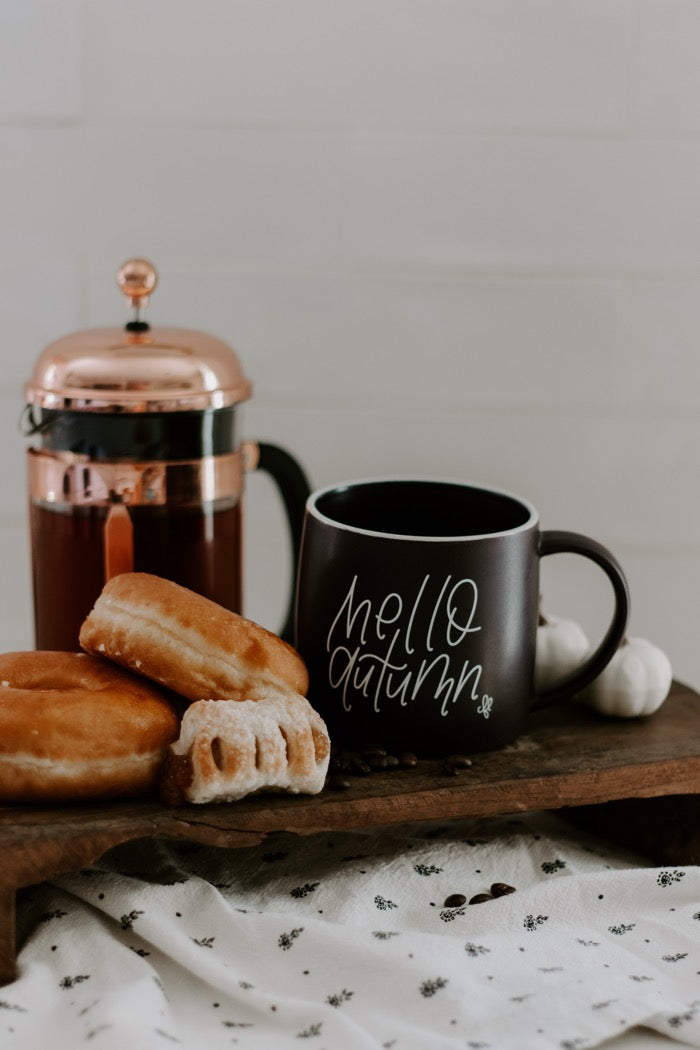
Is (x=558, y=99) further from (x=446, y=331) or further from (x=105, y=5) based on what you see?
(x=105, y=5)

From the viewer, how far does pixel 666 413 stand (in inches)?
49.6

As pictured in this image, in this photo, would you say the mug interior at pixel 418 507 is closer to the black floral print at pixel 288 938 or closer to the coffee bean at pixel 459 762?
the coffee bean at pixel 459 762

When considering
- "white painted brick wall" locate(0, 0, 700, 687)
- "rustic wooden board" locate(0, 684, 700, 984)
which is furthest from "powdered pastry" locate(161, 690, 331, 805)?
"white painted brick wall" locate(0, 0, 700, 687)

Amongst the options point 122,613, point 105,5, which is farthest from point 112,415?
point 105,5

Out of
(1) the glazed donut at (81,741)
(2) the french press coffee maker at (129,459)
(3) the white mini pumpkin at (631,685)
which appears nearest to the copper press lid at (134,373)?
A: (2) the french press coffee maker at (129,459)

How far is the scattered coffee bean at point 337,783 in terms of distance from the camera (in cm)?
67

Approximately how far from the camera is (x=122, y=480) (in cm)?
83

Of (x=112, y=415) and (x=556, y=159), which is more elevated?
(x=556, y=159)

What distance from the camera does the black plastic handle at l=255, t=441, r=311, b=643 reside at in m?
0.94

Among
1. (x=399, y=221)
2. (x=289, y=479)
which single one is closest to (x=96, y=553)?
(x=289, y=479)

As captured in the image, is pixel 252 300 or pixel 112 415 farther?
pixel 252 300

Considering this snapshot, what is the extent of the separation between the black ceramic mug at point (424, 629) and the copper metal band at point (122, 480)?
0.13m

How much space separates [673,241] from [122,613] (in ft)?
2.55

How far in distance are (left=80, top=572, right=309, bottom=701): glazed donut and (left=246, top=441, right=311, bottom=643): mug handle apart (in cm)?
24
